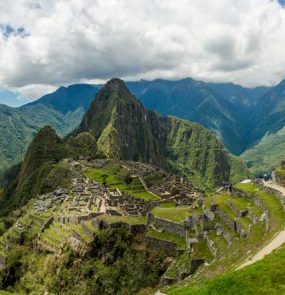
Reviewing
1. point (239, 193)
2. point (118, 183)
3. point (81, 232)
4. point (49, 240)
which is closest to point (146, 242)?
point (81, 232)

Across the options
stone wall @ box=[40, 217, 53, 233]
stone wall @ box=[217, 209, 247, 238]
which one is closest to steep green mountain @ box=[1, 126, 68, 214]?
stone wall @ box=[40, 217, 53, 233]

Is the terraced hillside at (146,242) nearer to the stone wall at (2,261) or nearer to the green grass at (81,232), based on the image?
the green grass at (81,232)

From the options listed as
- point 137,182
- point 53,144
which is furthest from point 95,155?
point 137,182

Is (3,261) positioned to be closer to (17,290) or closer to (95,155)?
(17,290)

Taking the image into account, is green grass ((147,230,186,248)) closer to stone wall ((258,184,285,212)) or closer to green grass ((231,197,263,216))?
green grass ((231,197,263,216))

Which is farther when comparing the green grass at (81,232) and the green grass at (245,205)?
the green grass at (81,232)

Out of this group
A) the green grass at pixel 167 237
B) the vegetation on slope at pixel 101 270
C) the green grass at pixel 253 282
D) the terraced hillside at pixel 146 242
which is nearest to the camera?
the green grass at pixel 253 282

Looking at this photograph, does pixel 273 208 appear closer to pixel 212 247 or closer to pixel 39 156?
pixel 212 247

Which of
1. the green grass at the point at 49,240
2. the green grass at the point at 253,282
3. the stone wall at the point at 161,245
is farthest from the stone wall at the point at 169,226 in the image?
the green grass at the point at 253,282
